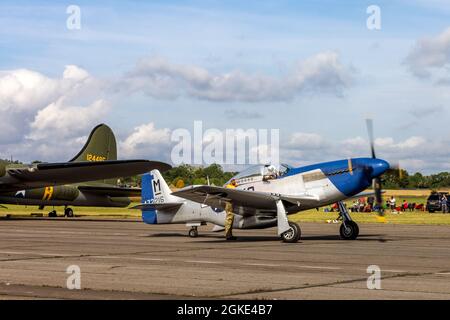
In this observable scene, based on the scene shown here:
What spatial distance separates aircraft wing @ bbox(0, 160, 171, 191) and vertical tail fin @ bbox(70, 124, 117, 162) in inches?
172

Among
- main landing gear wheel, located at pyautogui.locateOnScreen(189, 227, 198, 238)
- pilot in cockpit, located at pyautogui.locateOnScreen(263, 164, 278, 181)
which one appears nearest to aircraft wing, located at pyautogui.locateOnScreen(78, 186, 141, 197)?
main landing gear wheel, located at pyautogui.locateOnScreen(189, 227, 198, 238)

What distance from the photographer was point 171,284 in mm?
11797

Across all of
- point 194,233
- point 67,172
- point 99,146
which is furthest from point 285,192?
point 99,146

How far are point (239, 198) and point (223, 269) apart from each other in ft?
28.9

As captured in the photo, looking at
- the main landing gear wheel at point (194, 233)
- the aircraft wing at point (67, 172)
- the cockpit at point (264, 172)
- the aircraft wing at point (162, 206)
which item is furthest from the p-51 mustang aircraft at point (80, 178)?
the cockpit at point (264, 172)

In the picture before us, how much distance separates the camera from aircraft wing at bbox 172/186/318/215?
73.4ft

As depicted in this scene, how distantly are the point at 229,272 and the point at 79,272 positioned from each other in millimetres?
2730

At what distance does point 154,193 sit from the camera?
27.1 metres

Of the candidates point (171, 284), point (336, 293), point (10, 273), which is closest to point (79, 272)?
point (10, 273)

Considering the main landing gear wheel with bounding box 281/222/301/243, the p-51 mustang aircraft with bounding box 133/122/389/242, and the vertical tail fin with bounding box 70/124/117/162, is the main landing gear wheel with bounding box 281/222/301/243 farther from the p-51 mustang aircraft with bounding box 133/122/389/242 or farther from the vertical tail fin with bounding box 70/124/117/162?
the vertical tail fin with bounding box 70/124/117/162

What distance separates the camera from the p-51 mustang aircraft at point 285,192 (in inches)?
890

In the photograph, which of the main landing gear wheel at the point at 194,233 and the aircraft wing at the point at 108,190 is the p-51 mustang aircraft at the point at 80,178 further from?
the main landing gear wheel at the point at 194,233

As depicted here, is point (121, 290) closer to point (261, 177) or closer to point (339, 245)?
point (339, 245)
